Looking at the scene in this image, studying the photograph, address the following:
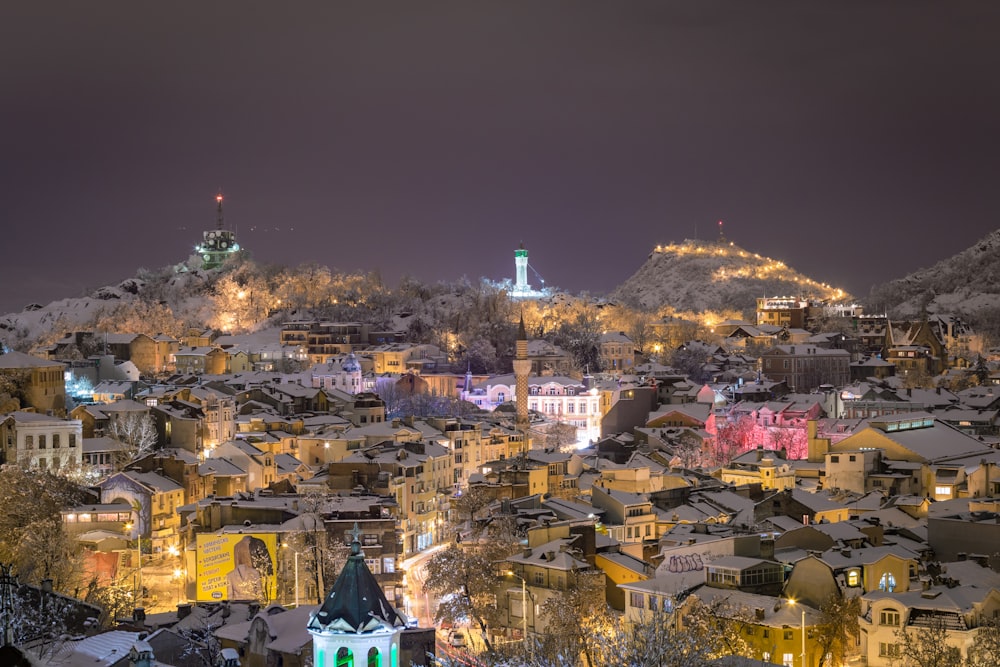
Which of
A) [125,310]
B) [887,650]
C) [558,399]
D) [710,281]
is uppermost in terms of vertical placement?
[710,281]

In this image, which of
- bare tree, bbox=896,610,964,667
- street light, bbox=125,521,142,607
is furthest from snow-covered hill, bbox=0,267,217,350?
bare tree, bbox=896,610,964,667

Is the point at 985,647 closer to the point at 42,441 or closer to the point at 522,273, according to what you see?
the point at 42,441

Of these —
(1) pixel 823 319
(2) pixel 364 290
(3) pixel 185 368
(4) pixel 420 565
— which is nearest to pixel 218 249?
(2) pixel 364 290

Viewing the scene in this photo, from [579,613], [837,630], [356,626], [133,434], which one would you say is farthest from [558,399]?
[356,626]

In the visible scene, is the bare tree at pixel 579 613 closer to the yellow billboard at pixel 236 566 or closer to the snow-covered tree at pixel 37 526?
the yellow billboard at pixel 236 566

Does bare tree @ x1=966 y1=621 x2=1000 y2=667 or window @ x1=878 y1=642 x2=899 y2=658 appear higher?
bare tree @ x1=966 y1=621 x2=1000 y2=667

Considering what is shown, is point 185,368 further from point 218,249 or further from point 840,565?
point 840,565

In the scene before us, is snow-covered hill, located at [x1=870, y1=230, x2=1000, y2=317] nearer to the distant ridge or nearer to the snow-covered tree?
the distant ridge
